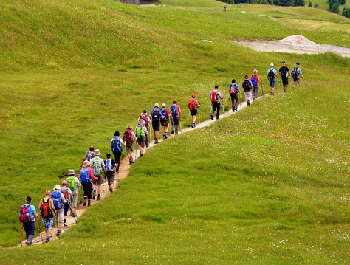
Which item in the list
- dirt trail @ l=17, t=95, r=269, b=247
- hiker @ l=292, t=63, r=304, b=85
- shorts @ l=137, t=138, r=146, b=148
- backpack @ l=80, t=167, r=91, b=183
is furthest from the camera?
hiker @ l=292, t=63, r=304, b=85

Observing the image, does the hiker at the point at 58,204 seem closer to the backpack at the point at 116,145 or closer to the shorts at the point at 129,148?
the backpack at the point at 116,145

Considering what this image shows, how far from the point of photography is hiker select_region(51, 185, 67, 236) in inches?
1464

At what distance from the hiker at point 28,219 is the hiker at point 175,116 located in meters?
18.9

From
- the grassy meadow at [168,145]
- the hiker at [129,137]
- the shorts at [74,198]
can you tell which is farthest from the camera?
the hiker at [129,137]

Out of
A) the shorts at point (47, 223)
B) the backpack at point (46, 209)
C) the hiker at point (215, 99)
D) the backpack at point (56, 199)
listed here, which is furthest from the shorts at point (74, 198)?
the hiker at point (215, 99)

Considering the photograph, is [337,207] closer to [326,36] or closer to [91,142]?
[91,142]

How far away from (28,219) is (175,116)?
66.3ft

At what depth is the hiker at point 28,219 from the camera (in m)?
36.0

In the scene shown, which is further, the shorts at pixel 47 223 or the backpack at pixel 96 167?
the backpack at pixel 96 167

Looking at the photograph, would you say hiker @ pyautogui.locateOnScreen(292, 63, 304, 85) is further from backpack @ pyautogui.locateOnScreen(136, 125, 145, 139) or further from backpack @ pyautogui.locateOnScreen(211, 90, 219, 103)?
backpack @ pyautogui.locateOnScreen(136, 125, 145, 139)

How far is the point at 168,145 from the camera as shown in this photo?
174 ft

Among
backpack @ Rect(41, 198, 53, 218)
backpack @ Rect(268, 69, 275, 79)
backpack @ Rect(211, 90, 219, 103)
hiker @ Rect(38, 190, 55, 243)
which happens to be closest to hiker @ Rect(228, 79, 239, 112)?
backpack @ Rect(211, 90, 219, 103)

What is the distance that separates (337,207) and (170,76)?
1588 inches

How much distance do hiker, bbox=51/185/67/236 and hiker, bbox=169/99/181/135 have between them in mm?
17283
